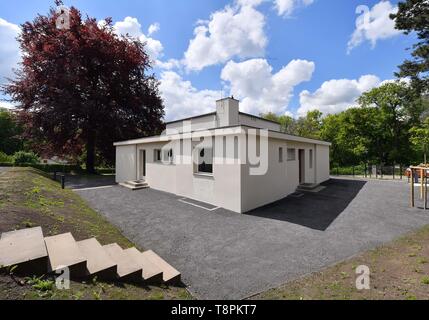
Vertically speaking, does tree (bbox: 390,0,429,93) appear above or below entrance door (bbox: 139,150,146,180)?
above

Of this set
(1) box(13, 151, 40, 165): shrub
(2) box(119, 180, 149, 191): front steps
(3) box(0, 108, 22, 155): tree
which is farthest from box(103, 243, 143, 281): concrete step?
(3) box(0, 108, 22, 155): tree

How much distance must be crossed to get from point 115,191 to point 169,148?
12.6 feet

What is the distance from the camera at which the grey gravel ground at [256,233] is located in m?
4.04

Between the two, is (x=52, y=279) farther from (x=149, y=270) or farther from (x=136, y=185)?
(x=136, y=185)

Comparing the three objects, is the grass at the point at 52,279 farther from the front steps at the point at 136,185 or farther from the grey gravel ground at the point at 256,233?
the front steps at the point at 136,185

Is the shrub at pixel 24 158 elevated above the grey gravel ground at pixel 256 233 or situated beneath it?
elevated above

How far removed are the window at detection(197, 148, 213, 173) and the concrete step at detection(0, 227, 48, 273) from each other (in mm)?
6461

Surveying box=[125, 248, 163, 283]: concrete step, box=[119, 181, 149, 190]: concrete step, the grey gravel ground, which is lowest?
the grey gravel ground

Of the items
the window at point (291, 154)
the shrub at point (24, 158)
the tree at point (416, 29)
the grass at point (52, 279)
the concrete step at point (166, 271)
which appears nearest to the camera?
the grass at point (52, 279)

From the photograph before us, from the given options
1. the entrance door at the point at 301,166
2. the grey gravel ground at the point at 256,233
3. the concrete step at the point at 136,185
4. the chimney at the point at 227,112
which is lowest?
the grey gravel ground at the point at 256,233

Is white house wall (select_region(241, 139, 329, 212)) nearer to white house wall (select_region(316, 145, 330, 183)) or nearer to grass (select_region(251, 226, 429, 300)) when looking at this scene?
white house wall (select_region(316, 145, 330, 183))

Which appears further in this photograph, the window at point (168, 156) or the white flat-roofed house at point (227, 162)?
the window at point (168, 156)

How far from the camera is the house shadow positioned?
7.15m

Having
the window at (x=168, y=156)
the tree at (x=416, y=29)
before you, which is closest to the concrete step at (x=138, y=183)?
the window at (x=168, y=156)
